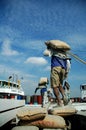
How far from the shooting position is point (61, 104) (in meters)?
5.87

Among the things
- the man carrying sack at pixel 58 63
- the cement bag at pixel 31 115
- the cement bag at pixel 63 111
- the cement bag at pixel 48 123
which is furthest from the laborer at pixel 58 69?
the cement bag at pixel 31 115

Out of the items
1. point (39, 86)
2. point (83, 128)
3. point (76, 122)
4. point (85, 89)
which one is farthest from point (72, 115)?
point (85, 89)

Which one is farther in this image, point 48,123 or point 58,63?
point 58,63

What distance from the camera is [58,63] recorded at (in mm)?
6164

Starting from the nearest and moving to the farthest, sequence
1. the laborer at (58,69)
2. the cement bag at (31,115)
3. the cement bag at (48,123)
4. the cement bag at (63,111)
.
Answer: the cement bag at (31,115) → the cement bag at (48,123) → the cement bag at (63,111) → the laborer at (58,69)

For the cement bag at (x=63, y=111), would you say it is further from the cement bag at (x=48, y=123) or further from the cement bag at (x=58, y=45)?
the cement bag at (x=58, y=45)

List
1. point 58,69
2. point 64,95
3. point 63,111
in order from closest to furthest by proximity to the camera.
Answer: point 63,111
point 58,69
point 64,95

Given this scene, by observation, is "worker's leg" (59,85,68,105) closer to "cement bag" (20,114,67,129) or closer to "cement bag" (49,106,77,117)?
"cement bag" (49,106,77,117)

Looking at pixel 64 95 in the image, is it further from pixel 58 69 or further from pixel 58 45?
pixel 58 45

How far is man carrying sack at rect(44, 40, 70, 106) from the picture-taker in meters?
6.14

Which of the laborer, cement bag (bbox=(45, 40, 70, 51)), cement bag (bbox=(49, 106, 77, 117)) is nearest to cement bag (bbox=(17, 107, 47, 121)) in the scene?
Answer: cement bag (bbox=(49, 106, 77, 117))

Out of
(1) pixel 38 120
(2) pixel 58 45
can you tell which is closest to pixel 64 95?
(2) pixel 58 45

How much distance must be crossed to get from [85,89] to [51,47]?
31747mm

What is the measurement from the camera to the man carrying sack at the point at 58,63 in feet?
20.1
